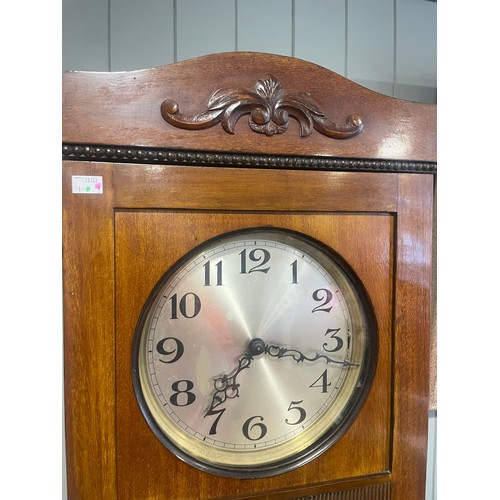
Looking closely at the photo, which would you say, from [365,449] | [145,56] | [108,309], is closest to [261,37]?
[145,56]

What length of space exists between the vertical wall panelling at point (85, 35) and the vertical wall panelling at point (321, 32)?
1.57 feet

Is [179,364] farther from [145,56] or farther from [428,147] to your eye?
[145,56]

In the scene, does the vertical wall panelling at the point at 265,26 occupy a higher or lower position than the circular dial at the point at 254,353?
higher

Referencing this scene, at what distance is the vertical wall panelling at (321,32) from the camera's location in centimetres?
132

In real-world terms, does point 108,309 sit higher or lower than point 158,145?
lower

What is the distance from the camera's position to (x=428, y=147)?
874 millimetres

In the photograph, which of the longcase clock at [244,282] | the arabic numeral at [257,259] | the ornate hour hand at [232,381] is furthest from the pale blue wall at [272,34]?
the ornate hour hand at [232,381]

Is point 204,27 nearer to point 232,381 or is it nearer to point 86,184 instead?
point 86,184

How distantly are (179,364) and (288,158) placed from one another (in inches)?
14.4

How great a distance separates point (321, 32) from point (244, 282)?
2.73 ft

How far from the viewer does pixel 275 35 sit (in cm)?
130

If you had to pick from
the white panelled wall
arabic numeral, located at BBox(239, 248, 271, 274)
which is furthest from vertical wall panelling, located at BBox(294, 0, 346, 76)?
arabic numeral, located at BBox(239, 248, 271, 274)

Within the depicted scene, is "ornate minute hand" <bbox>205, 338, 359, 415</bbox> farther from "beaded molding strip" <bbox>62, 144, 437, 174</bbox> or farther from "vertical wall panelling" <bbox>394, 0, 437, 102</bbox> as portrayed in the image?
"vertical wall panelling" <bbox>394, 0, 437, 102</bbox>

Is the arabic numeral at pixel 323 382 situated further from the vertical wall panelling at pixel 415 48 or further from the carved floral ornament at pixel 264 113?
the vertical wall panelling at pixel 415 48
